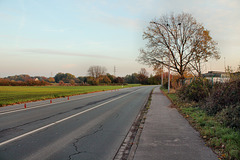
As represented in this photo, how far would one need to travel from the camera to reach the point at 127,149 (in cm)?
474

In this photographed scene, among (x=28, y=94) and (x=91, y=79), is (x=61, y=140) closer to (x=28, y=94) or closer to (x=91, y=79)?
(x=28, y=94)

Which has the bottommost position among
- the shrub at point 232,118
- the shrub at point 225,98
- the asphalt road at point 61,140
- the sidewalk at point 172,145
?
the asphalt road at point 61,140

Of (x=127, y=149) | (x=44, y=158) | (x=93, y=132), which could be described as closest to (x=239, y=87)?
(x=127, y=149)

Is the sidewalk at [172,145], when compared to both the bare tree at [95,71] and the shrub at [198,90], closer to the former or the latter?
the shrub at [198,90]

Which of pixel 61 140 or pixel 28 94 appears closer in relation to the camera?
pixel 61 140

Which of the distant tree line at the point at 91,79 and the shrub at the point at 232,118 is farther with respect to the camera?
the distant tree line at the point at 91,79

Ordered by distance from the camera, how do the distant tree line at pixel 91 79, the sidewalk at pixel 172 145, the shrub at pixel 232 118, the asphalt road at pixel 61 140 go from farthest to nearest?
the distant tree line at pixel 91 79, the shrub at pixel 232 118, the asphalt road at pixel 61 140, the sidewalk at pixel 172 145

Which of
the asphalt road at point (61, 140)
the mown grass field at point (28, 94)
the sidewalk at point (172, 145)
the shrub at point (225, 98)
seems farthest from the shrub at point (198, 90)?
the mown grass field at point (28, 94)

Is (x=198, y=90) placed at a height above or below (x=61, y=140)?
above

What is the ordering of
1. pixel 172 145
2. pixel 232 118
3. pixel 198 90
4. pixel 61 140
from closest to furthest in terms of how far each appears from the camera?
pixel 172 145, pixel 61 140, pixel 232 118, pixel 198 90

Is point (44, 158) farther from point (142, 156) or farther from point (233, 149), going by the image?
point (233, 149)

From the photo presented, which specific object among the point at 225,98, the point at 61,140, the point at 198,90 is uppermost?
the point at 198,90

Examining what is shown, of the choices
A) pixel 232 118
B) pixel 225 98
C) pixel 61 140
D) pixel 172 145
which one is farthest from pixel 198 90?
pixel 61 140

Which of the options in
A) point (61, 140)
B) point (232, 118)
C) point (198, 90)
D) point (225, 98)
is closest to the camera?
point (61, 140)
